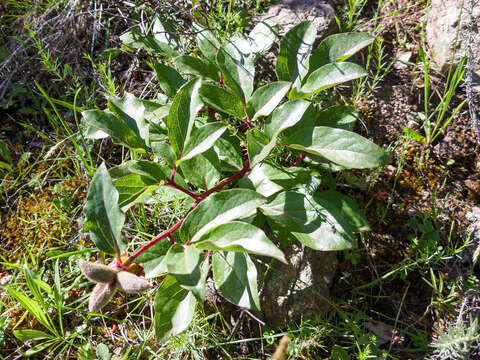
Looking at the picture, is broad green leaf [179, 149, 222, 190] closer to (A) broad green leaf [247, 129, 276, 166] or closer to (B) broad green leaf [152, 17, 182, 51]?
(A) broad green leaf [247, 129, 276, 166]

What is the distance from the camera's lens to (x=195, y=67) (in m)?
1.88

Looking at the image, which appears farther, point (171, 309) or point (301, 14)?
point (301, 14)

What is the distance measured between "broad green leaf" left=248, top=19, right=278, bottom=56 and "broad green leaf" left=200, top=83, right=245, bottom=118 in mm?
358

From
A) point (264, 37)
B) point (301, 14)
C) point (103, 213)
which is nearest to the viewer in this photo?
point (103, 213)

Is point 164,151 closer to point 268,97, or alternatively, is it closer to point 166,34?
point 268,97

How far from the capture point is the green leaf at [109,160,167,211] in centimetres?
162

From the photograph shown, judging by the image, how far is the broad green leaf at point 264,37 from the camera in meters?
1.96

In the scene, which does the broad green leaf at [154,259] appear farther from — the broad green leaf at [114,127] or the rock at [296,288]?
the rock at [296,288]

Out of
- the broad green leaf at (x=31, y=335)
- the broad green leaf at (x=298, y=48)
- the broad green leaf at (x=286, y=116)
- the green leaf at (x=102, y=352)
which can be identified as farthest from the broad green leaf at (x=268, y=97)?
the broad green leaf at (x=31, y=335)

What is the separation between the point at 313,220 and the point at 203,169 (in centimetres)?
55

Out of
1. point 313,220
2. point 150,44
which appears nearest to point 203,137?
point 313,220

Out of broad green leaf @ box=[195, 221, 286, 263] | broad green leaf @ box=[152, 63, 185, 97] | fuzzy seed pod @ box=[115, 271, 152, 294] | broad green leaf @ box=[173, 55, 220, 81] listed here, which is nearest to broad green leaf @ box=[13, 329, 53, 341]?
fuzzy seed pod @ box=[115, 271, 152, 294]

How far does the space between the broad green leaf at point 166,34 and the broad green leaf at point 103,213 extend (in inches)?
39.8

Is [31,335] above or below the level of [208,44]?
below
